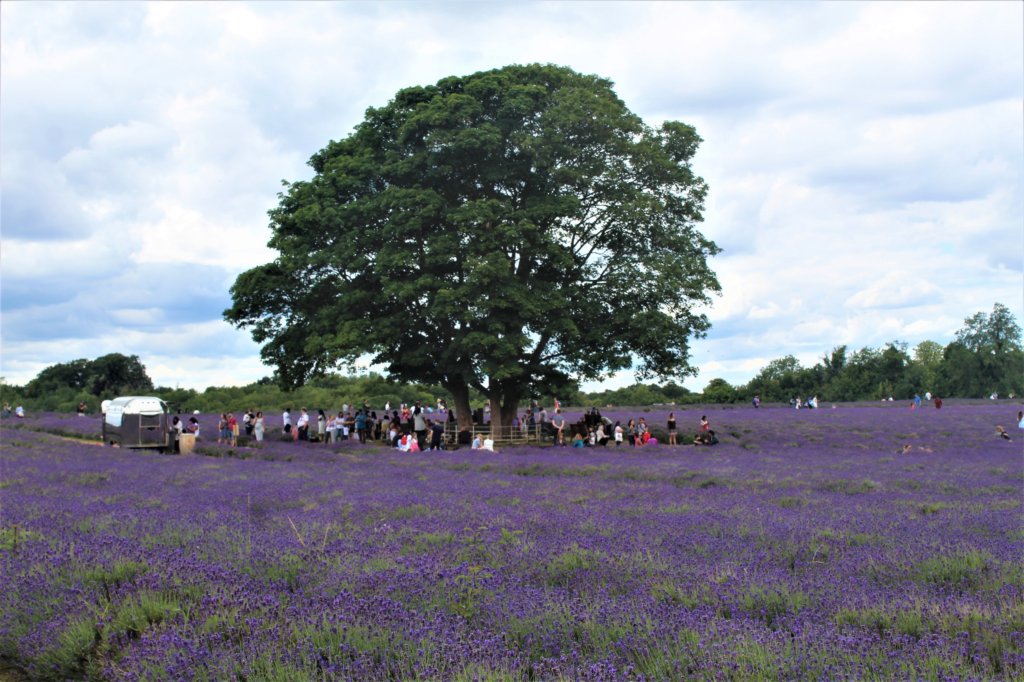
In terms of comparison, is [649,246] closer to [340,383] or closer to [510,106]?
[510,106]

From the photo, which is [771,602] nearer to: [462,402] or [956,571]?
[956,571]

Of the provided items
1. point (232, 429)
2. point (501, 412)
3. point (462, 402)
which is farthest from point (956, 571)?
point (232, 429)

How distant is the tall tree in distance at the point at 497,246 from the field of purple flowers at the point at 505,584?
13.2 metres

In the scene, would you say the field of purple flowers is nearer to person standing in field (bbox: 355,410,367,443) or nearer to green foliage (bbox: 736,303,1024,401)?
person standing in field (bbox: 355,410,367,443)

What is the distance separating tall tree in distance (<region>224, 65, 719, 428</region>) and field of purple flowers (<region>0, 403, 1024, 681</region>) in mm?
13222

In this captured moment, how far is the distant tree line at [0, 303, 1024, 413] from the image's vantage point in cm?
6078

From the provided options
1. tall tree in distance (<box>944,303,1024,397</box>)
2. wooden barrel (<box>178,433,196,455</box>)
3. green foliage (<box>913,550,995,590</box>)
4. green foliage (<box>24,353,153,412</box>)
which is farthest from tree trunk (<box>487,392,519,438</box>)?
tall tree in distance (<box>944,303,1024,397</box>)

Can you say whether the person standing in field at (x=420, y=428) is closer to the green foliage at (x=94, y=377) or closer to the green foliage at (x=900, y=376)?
the green foliage at (x=94, y=377)

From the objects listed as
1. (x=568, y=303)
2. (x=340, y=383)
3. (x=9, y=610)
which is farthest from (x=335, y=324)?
(x=340, y=383)

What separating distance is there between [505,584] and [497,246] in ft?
63.3

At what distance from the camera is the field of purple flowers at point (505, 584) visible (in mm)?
4082

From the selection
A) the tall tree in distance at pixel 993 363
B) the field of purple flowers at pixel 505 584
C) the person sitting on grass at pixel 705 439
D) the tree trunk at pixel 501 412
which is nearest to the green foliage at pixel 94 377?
the tree trunk at pixel 501 412

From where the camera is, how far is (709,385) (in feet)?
275

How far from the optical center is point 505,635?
4410mm
